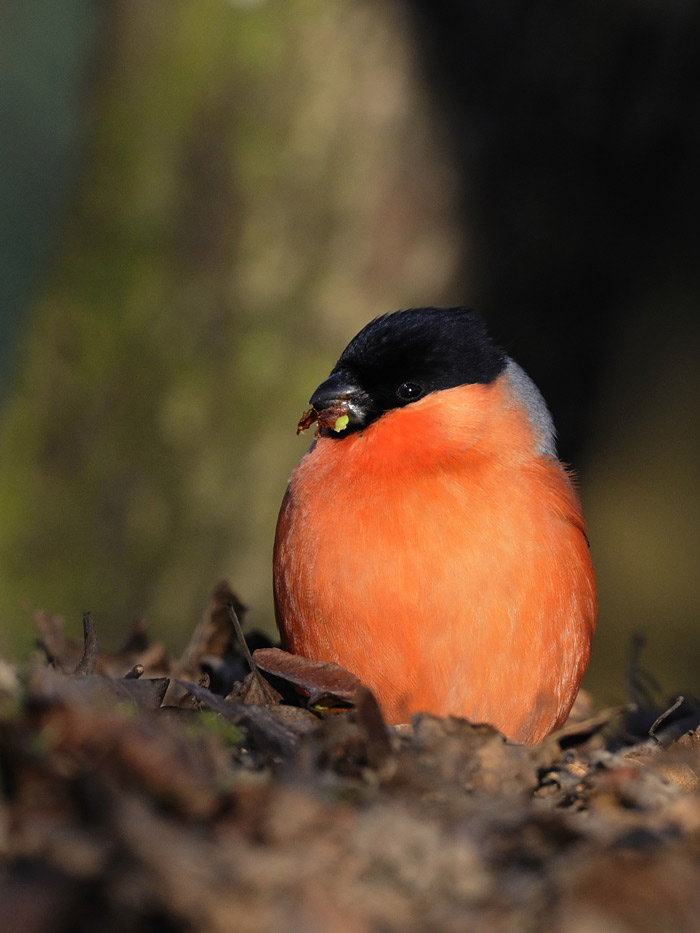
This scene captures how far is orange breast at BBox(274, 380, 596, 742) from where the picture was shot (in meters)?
2.64

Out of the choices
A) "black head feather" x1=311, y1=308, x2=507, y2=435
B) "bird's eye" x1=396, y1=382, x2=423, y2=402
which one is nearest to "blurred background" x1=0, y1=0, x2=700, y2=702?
"black head feather" x1=311, y1=308, x2=507, y2=435

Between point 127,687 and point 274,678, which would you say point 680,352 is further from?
point 127,687

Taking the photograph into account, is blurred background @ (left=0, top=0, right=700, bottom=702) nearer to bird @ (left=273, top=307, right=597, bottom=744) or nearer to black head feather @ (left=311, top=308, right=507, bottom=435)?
black head feather @ (left=311, top=308, right=507, bottom=435)

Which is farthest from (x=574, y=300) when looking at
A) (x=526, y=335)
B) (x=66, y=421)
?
(x=66, y=421)

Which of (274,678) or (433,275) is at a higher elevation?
(433,275)

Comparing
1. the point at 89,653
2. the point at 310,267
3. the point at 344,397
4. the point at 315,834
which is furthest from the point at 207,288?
the point at 315,834

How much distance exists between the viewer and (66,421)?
6.95 meters

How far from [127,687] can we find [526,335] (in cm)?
Answer: 463

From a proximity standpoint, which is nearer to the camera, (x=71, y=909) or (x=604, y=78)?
(x=71, y=909)

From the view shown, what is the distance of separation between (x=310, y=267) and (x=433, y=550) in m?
4.09

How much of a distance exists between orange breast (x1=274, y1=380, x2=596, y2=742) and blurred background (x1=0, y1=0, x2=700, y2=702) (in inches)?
121

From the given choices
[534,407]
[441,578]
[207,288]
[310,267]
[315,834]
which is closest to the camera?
[315,834]

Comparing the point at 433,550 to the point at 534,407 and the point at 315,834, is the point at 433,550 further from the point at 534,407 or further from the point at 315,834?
the point at 315,834

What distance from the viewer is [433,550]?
8.75ft
